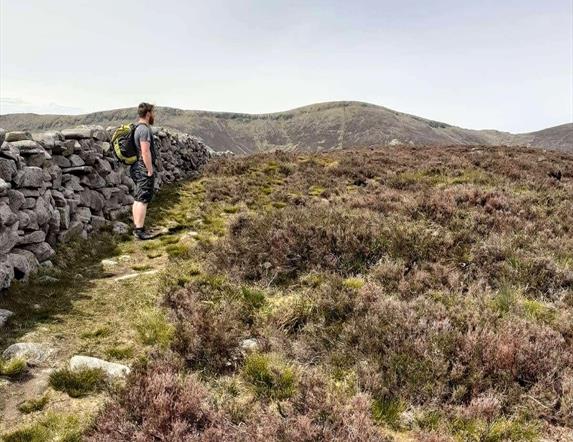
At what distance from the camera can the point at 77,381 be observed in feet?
14.7

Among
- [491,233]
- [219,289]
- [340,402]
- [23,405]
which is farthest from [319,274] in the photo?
[23,405]

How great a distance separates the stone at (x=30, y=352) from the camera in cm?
482

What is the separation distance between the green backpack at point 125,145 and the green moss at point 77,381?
6.55 m

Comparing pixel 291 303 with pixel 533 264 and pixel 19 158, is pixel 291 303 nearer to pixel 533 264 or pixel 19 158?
pixel 533 264

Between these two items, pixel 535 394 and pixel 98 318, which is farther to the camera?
pixel 98 318

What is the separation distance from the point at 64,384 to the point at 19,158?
4.92 metres

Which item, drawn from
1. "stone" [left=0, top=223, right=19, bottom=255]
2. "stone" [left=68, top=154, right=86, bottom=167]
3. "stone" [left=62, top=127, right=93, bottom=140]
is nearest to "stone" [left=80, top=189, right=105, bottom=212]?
"stone" [left=68, top=154, right=86, bottom=167]

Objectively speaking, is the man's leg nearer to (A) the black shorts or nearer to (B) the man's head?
(A) the black shorts

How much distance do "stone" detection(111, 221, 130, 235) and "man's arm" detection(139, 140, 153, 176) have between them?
1753 millimetres

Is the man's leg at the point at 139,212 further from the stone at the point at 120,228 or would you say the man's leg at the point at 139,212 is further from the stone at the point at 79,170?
the stone at the point at 79,170

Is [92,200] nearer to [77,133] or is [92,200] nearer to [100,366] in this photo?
[77,133]

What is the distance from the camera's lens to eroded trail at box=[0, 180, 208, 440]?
164 inches

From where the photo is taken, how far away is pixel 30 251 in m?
7.59

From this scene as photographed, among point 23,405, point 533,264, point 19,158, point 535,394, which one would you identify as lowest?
point 23,405
